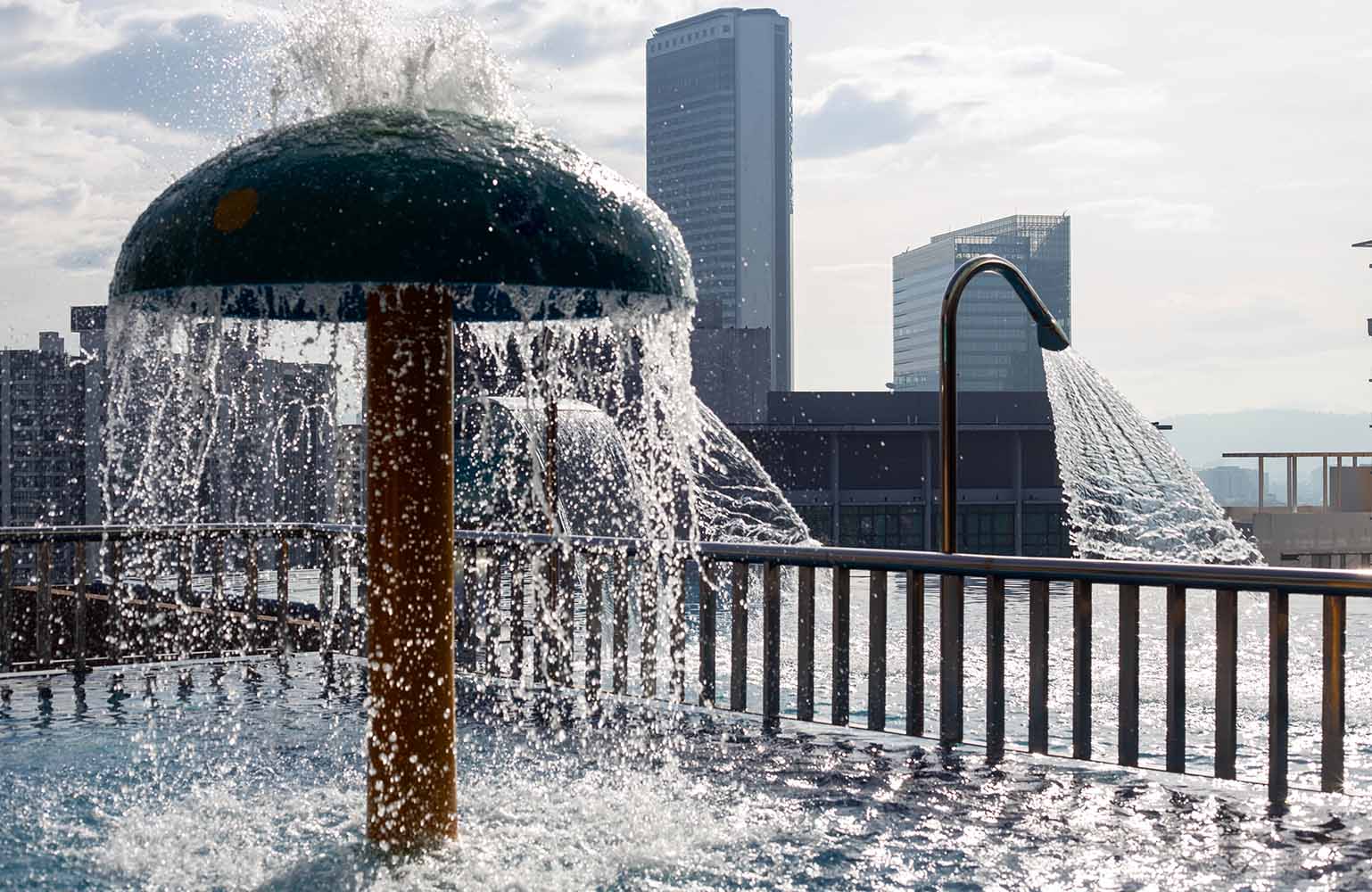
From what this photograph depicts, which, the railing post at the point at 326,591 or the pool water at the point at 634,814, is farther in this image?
the railing post at the point at 326,591

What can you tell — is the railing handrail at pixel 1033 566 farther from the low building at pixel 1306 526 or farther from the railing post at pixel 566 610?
the low building at pixel 1306 526

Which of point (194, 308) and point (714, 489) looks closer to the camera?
point (194, 308)

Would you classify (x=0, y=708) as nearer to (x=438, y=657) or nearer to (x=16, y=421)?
(x=438, y=657)

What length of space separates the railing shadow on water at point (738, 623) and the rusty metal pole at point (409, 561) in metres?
1.85

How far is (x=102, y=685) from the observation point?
789cm

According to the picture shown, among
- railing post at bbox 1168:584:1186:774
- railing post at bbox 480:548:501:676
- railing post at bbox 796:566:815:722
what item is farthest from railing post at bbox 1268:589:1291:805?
railing post at bbox 480:548:501:676

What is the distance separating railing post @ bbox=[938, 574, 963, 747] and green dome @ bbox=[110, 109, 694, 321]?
2.50 m

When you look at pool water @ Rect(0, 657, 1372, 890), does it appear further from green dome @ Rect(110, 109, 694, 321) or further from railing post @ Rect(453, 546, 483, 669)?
green dome @ Rect(110, 109, 694, 321)

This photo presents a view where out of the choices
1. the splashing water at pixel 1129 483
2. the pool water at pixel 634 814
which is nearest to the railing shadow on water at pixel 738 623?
the pool water at pixel 634 814

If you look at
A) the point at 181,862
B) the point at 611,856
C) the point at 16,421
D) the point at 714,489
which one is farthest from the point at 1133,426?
the point at 16,421

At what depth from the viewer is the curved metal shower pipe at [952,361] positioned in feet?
20.2

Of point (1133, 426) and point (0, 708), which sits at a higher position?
point (1133, 426)

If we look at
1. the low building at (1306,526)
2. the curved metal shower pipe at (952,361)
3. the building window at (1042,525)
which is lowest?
the building window at (1042,525)

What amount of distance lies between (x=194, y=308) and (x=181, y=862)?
181cm
